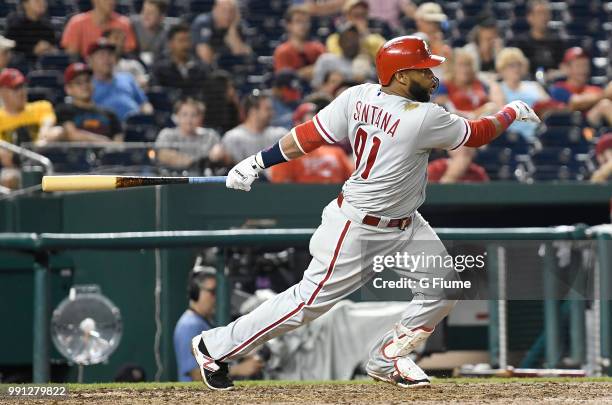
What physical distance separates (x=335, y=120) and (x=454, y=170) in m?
4.45

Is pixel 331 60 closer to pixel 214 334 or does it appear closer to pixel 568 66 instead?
pixel 568 66

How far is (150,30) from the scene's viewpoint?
12312mm

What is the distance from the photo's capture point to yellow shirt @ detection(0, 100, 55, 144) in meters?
9.95

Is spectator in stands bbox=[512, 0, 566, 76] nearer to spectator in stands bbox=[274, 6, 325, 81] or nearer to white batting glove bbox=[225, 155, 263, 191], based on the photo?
spectator in stands bbox=[274, 6, 325, 81]

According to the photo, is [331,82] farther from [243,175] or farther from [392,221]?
[392,221]

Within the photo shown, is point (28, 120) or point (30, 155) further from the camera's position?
point (28, 120)

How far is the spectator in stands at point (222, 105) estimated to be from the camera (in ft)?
36.2

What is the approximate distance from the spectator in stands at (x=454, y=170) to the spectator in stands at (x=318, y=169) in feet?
2.26

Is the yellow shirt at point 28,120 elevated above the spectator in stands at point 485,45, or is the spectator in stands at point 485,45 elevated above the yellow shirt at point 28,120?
the spectator in stands at point 485,45

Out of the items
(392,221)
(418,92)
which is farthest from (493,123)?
(392,221)

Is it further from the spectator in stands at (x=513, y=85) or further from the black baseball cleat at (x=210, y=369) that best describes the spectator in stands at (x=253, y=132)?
the black baseball cleat at (x=210, y=369)

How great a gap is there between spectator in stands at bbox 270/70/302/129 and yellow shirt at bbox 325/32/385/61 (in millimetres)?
982

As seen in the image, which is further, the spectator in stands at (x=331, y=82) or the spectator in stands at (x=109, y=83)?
the spectator in stands at (x=331, y=82)

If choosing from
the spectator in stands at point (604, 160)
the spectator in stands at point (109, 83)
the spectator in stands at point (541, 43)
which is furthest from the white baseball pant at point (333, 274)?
the spectator in stands at point (541, 43)
